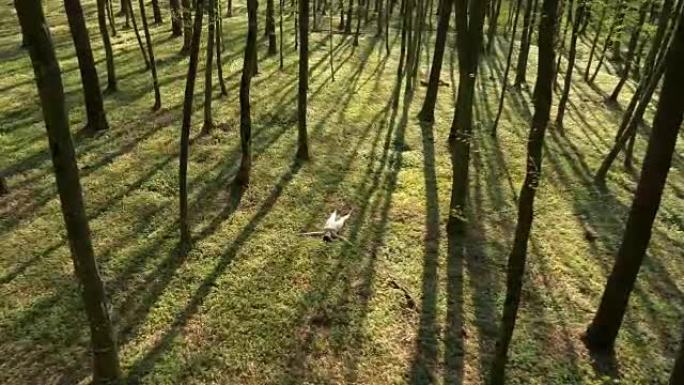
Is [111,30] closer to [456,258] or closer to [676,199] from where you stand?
[456,258]

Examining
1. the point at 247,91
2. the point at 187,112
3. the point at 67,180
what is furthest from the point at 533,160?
the point at 247,91

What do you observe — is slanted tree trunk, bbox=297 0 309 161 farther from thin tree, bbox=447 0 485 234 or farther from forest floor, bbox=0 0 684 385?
thin tree, bbox=447 0 485 234

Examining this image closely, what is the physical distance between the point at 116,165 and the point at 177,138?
96.5 inches

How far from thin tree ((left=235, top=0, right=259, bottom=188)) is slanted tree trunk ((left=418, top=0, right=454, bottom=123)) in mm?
7620

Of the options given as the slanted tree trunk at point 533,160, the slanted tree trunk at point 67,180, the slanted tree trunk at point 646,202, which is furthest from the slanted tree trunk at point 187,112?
the slanted tree trunk at point 646,202

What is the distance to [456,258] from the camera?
1220 centimetres

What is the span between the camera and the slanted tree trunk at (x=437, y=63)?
1795 centimetres

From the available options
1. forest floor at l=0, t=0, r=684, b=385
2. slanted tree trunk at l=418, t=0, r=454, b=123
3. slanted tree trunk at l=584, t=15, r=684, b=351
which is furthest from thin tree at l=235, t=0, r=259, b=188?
slanted tree trunk at l=584, t=15, r=684, b=351

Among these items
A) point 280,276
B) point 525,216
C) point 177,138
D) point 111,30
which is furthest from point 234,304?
point 111,30

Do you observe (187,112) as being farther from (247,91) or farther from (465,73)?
(465,73)

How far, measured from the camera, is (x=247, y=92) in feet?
43.1

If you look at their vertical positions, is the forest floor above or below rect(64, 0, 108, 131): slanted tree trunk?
below

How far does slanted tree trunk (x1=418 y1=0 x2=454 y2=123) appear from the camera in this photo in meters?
18.0

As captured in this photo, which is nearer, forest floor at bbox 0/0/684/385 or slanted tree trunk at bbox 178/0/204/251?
forest floor at bbox 0/0/684/385
